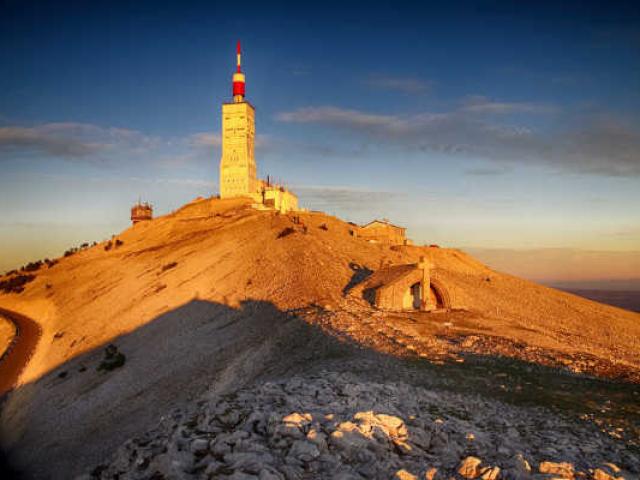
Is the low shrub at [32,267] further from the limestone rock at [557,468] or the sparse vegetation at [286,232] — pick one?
the limestone rock at [557,468]

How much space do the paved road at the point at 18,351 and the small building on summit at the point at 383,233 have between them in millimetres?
49499

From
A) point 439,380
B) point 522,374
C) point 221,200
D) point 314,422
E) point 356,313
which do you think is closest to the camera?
point 314,422

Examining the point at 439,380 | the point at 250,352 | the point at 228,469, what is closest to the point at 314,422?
the point at 228,469

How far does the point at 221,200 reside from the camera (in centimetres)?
10256

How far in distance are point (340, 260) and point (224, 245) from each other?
781 inches

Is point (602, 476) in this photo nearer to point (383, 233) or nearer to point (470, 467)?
point (470, 467)

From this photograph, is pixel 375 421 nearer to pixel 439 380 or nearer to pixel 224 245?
pixel 439 380

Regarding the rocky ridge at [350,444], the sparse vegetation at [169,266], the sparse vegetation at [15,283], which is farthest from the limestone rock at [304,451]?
the sparse vegetation at [15,283]

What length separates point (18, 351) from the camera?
55.3 meters

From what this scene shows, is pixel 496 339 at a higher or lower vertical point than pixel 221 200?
lower

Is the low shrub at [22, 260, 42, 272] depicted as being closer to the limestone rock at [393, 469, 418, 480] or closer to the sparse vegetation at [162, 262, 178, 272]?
the sparse vegetation at [162, 262, 178, 272]

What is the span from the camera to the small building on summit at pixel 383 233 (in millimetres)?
83188

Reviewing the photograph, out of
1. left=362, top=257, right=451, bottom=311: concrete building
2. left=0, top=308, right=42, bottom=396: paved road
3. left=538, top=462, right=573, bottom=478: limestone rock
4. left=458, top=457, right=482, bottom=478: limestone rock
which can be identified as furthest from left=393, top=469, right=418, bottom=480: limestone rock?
left=0, top=308, right=42, bottom=396: paved road

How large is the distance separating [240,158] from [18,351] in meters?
60.7
